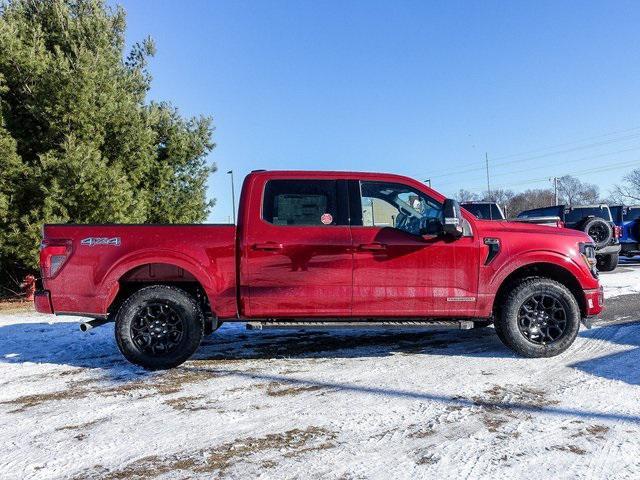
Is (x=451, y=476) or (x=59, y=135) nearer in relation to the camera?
(x=451, y=476)

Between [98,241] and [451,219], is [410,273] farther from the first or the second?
[98,241]

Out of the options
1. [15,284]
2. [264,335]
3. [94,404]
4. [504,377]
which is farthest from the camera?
[15,284]

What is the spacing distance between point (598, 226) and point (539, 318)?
30.2 ft

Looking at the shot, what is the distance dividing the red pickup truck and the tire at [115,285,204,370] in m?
0.01

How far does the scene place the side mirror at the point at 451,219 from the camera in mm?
4543

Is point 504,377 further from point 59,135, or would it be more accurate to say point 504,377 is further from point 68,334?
point 59,135

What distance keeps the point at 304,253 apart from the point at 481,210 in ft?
29.9

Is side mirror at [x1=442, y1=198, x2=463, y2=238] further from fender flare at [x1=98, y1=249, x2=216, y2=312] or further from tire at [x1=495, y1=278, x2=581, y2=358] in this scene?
fender flare at [x1=98, y1=249, x2=216, y2=312]

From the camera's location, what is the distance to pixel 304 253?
4711 mm

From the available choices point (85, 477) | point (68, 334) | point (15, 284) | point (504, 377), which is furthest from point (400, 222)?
point (15, 284)

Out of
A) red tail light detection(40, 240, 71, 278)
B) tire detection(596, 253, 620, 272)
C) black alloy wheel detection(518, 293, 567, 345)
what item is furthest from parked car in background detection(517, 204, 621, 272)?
red tail light detection(40, 240, 71, 278)

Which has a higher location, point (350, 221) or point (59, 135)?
point (59, 135)

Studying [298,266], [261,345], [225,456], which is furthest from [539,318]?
[225,456]

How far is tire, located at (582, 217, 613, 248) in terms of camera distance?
40.3ft
